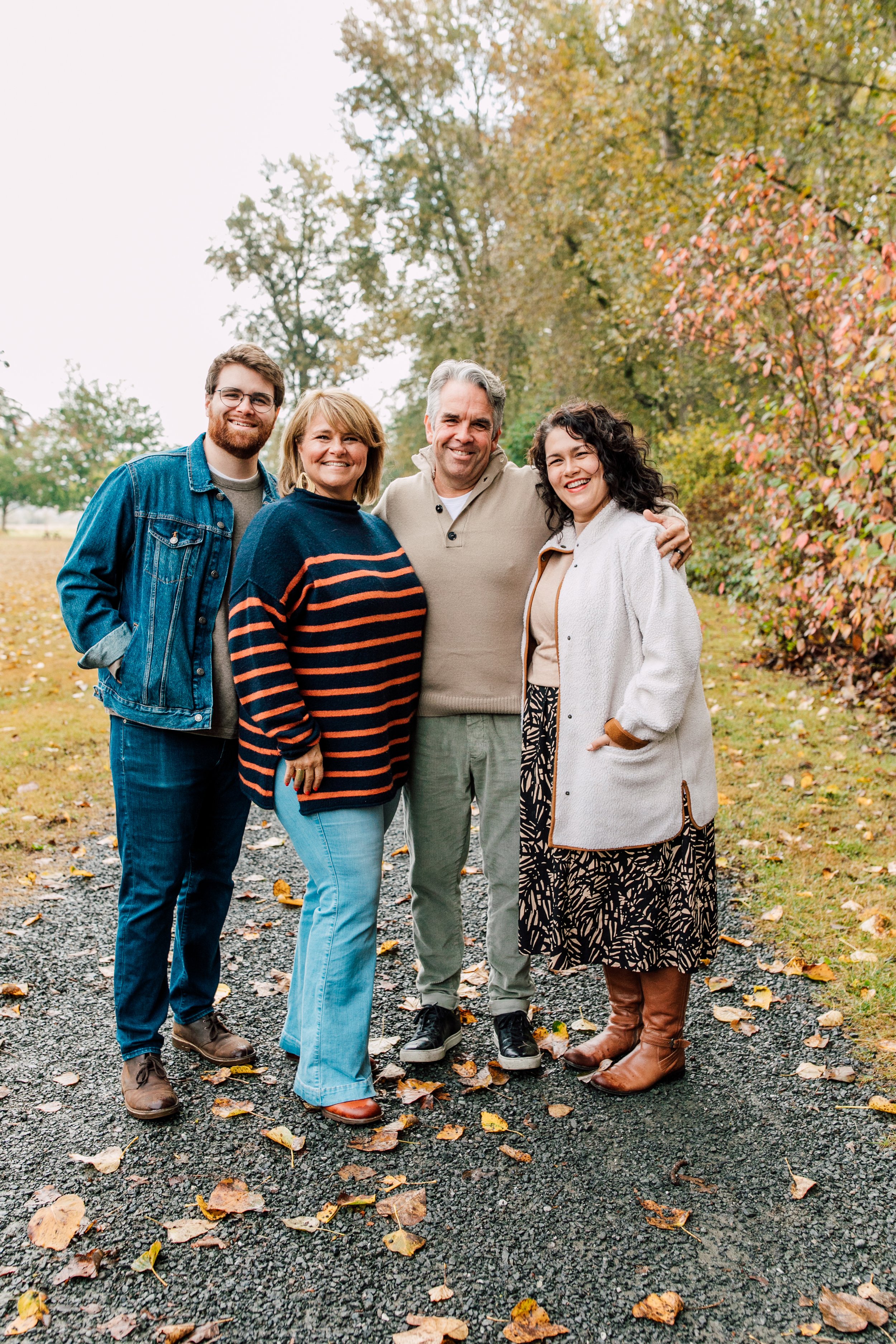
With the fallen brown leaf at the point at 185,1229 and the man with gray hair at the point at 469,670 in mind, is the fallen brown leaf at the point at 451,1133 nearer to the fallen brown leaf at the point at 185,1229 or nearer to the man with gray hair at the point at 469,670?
the man with gray hair at the point at 469,670

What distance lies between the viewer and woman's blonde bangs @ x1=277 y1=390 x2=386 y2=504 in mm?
2758

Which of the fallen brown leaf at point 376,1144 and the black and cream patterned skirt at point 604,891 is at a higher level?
the black and cream patterned skirt at point 604,891

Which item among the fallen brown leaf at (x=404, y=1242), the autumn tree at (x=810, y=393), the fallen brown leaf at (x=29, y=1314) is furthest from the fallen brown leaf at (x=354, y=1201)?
the autumn tree at (x=810, y=393)

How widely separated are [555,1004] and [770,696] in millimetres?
4937

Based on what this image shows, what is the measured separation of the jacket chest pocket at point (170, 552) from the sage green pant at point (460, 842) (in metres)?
0.90

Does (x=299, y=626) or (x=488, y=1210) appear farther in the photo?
(x=299, y=626)

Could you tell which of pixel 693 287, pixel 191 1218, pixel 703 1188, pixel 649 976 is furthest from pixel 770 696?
pixel 191 1218

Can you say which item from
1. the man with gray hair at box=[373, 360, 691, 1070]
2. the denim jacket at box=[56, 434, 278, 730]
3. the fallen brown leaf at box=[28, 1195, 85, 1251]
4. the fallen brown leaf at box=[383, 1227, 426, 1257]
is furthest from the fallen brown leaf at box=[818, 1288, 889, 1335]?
the denim jacket at box=[56, 434, 278, 730]

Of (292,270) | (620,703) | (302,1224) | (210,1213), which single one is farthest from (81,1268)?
(292,270)

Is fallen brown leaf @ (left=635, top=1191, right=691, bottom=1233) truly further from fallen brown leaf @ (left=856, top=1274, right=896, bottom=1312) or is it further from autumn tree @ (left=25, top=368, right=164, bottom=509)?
autumn tree @ (left=25, top=368, right=164, bottom=509)

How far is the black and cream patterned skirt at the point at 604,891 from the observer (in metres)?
2.79

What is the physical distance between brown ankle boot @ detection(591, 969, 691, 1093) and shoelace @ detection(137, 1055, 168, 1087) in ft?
4.48

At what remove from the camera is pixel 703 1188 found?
8.11 feet

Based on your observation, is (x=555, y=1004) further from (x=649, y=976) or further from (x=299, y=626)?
(x=299, y=626)
